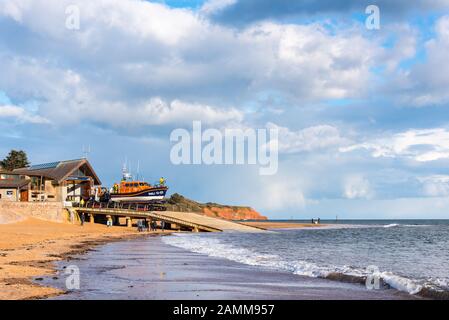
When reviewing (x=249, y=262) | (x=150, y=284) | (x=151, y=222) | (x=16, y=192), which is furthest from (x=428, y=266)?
(x=16, y=192)

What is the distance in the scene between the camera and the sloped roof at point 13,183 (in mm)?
60969

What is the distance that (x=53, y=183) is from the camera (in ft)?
218

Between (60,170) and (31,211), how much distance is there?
38.4 feet

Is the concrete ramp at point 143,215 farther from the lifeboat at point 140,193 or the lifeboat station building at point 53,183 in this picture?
the lifeboat at point 140,193

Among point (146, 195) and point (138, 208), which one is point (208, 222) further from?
point (146, 195)

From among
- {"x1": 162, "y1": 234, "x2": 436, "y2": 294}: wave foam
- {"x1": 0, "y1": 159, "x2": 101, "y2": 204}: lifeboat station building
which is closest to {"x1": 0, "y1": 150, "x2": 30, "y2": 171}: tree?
{"x1": 0, "y1": 159, "x2": 101, "y2": 204}: lifeboat station building

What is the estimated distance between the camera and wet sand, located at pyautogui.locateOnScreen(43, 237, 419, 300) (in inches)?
575

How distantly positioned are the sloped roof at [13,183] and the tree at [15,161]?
147ft

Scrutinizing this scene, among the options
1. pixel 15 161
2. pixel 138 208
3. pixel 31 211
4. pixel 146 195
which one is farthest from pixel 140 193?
pixel 15 161

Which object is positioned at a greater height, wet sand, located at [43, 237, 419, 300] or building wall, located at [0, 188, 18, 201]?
building wall, located at [0, 188, 18, 201]

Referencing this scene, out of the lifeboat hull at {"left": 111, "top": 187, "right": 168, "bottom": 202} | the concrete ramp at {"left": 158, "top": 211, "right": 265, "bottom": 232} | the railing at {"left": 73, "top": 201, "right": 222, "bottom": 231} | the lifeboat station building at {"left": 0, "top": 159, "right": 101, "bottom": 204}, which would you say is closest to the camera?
the lifeboat station building at {"left": 0, "top": 159, "right": 101, "bottom": 204}

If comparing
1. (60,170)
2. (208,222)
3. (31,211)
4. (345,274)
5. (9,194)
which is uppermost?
(60,170)

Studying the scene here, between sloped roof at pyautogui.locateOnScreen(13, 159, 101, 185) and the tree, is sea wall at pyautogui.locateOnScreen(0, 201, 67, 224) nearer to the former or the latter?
sloped roof at pyautogui.locateOnScreen(13, 159, 101, 185)

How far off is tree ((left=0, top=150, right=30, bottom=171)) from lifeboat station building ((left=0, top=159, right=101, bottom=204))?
3585 cm
